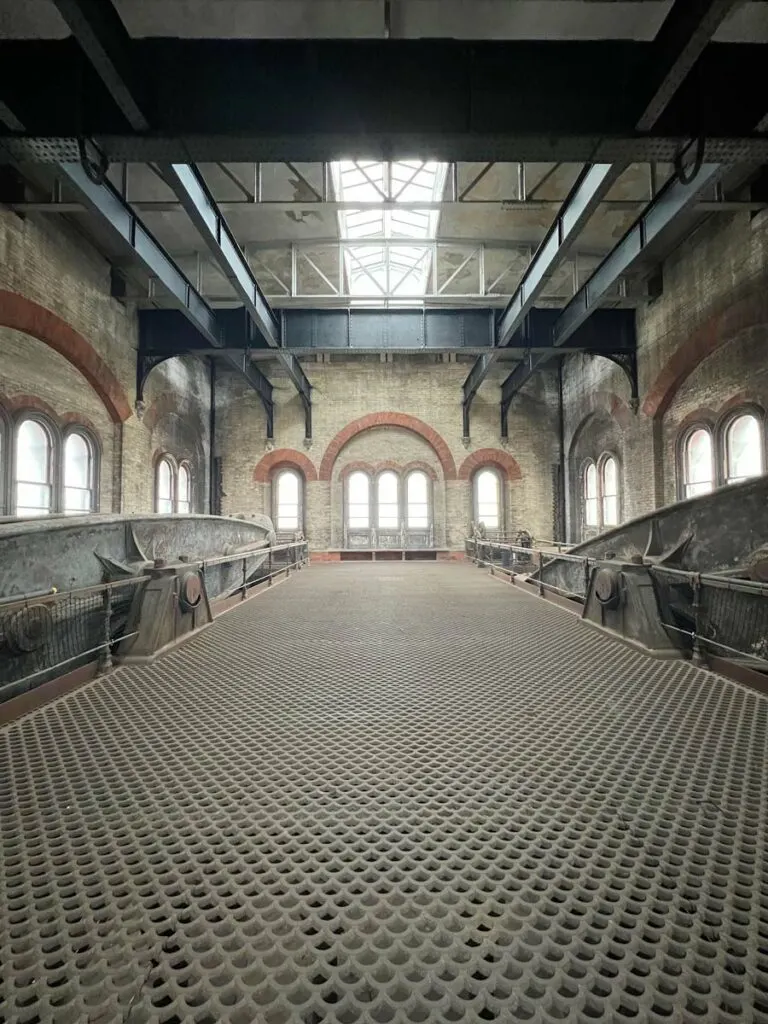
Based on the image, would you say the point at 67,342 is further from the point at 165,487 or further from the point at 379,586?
the point at 379,586

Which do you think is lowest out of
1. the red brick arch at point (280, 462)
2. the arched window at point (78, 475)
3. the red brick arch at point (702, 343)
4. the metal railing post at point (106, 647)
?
the metal railing post at point (106, 647)

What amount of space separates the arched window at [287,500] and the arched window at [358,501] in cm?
161

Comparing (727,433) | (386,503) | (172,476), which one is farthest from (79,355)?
(727,433)

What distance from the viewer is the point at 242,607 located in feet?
20.8

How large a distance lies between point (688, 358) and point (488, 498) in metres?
7.52

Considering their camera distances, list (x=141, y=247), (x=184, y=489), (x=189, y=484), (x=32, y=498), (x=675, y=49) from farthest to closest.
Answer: (x=189, y=484), (x=184, y=489), (x=32, y=498), (x=141, y=247), (x=675, y=49)

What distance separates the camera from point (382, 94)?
4.59m

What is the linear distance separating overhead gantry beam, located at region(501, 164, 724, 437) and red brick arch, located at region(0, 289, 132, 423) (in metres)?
8.78

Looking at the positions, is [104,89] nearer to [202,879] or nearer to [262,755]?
[262,755]

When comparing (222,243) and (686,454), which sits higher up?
(222,243)

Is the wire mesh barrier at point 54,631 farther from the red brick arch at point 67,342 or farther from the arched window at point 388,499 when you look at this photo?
the arched window at point 388,499

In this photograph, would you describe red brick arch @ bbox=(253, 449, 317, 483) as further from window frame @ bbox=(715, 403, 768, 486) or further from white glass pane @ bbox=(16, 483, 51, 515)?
window frame @ bbox=(715, 403, 768, 486)

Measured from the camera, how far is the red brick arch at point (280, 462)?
1593cm

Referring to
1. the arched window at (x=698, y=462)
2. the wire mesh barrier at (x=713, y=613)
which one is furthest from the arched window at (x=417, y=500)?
the wire mesh barrier at (x=713, y=613)
